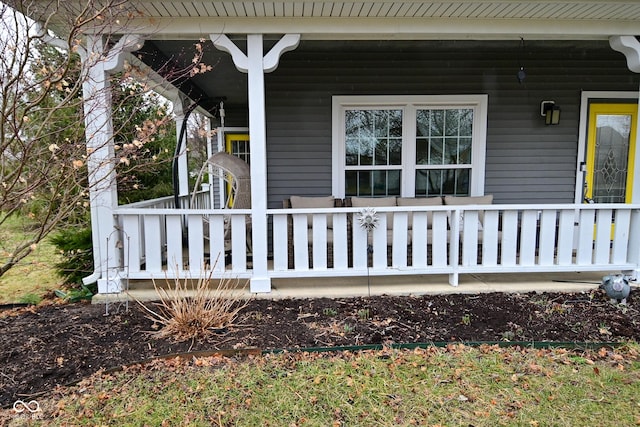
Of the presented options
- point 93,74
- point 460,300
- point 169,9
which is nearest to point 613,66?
point 460,300

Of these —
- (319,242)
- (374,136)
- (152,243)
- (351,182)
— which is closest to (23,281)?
(152,243)

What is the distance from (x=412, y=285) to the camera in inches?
163

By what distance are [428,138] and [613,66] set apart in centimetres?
258

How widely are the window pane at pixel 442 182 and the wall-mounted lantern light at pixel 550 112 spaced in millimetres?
1190


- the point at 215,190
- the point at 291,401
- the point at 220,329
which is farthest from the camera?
the point at 215,190

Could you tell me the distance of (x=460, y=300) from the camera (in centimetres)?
371

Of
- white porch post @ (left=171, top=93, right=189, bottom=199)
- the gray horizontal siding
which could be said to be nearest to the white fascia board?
the gray horizontal siding

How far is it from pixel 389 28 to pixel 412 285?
8.35 ft

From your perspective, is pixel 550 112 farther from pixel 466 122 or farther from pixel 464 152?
pixel 464 152

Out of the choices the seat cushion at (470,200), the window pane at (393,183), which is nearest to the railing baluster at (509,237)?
the seat cushion at (470,200)

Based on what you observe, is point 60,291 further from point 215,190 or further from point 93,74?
point 215,190

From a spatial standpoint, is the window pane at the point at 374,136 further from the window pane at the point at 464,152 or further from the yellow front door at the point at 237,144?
the yellow front door at the point at 237,144

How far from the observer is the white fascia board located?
355 centimetres

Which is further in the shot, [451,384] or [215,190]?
[215,190]
